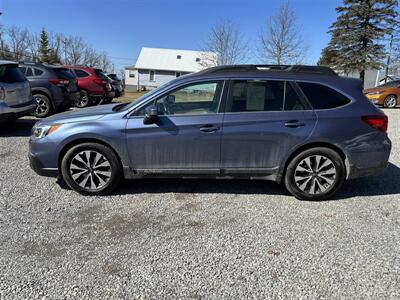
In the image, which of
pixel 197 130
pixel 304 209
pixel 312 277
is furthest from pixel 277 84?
pixel 312 277

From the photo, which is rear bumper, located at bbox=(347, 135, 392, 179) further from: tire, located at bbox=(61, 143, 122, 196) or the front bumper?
the front bumper

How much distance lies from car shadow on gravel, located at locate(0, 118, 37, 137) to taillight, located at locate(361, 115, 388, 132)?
747 cm

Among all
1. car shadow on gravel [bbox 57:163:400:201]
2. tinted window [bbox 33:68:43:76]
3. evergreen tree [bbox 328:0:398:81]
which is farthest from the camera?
evergreen tree [bbox 328:0:398:81]

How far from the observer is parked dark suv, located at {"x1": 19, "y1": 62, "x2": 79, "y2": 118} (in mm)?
9523

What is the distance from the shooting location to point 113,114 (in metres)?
4.09

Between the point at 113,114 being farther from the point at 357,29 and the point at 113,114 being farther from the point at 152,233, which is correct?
the point at 357,29

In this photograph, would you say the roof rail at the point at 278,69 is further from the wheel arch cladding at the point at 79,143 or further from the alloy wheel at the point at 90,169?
the alloy wheel at the point at 90,169

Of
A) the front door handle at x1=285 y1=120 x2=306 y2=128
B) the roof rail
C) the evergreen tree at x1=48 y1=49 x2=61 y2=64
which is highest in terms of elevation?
the evergreen tree at x1=48 y1=49 x2=61 y2=64

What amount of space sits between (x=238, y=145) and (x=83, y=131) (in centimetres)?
201

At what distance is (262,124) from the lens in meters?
3.95

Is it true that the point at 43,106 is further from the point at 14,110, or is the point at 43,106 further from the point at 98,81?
the point at 98,81

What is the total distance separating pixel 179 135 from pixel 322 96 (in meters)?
1.91

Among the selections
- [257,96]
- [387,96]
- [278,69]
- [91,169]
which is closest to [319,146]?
[257,96]

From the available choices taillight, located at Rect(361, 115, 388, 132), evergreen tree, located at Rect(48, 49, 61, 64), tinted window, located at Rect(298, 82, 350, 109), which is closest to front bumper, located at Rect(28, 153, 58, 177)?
tinted window, located at Rect(298, 82, 350, 109)
